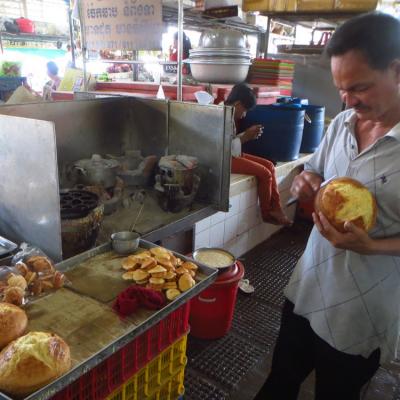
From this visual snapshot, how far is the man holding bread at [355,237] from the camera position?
37.7 inches

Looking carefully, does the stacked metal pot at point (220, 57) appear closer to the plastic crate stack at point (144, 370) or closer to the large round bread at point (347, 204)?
the large round bread at point (347, 204)

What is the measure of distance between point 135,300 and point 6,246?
0.59 metres

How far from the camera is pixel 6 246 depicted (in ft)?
4.23

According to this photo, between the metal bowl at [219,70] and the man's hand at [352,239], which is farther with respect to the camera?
the metal bowl at [219,70]

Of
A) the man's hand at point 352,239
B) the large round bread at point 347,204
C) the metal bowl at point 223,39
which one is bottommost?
the man's hand at point 352,239

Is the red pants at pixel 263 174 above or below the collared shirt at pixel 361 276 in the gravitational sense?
below

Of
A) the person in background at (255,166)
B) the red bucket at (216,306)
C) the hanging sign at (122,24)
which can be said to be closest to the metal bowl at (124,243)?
the red bucket at (216,306)

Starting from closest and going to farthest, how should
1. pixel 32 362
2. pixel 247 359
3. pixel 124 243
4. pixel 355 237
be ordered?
pixel 32 362, pixel 355 237, pixel 124 243, pixel 247 359

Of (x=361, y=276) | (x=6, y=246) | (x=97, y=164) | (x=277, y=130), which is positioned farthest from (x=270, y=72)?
(x=6, y=246)

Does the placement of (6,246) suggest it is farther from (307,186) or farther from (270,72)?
(270,72)

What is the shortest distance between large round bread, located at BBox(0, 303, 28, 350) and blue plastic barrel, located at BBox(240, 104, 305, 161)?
269 cm

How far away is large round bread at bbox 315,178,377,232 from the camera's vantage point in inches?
40.9

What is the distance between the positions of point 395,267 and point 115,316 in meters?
0.88

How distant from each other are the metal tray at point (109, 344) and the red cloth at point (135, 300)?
0.10 feet
